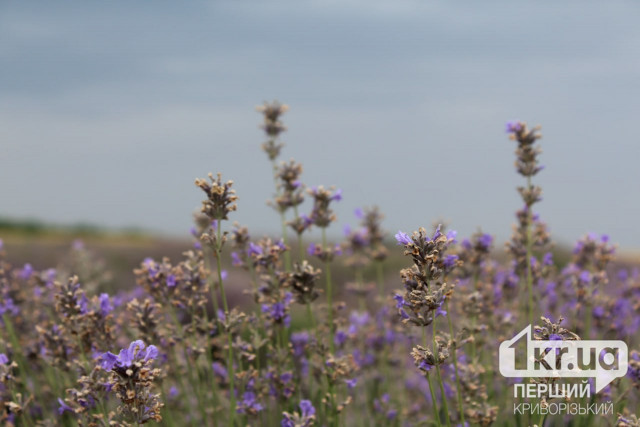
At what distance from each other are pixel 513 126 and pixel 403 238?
1.62m

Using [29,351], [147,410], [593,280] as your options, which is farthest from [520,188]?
[29,351]

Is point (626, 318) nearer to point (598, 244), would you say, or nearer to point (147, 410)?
point (598, 244)

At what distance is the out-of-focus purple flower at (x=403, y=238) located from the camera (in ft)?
8.34

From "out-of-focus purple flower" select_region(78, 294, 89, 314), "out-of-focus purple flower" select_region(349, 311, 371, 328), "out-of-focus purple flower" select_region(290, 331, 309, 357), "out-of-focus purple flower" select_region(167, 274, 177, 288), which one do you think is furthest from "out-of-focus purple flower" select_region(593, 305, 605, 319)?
"out-of-focus purple flower" select_region(78, 294, 89, 314)

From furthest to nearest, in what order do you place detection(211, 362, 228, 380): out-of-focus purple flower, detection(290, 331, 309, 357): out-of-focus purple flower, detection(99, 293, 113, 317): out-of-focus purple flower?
1. detection(290, 331, 309, 357): out-of-focus purple flower
2. detection(211, 362, 228, 380): out-of-focus purple flower
3. detection(99, 293, 113, 317): out-of-focus purple flower

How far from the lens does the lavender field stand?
2668mm

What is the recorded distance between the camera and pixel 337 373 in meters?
3.43

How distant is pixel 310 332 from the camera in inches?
170

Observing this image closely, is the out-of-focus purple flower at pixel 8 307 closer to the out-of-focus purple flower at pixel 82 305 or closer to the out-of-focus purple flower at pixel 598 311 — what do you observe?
the out-of-focus purple flower at pixel 82 305

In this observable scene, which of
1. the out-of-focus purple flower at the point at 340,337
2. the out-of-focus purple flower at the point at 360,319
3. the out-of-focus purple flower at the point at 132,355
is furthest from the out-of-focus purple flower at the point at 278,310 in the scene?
the out-of-focus purple flower at the point at 360,319

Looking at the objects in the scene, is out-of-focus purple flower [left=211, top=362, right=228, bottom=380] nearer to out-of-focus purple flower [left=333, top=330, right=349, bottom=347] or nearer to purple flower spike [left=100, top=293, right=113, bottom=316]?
out-of-focus purple flower [left=333, top=330, right=349, bottom=347]

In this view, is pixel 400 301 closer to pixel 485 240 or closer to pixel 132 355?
pixel 132 355

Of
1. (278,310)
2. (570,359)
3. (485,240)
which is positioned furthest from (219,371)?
(570,359)

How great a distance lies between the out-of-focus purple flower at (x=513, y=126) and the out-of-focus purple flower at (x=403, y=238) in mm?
1578
